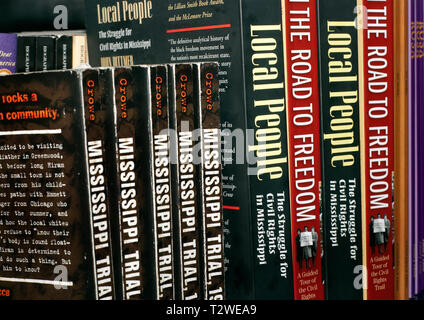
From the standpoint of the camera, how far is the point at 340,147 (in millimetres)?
645

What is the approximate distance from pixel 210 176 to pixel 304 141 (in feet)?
0.44

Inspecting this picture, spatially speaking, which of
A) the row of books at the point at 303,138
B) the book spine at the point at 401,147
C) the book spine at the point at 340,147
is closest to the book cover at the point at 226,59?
the row of books at the point at 303,138

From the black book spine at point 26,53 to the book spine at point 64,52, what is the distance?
1.4 inches

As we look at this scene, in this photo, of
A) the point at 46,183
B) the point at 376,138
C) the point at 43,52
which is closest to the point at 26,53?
the point at 43,52

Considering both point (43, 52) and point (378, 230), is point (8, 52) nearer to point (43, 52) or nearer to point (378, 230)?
point (43, 52)

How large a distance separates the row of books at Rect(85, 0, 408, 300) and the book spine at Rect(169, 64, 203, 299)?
0.21 ft

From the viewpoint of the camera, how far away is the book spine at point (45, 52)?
77 centimetres

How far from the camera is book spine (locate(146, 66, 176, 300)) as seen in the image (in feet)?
1.84

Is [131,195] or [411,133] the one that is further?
[411,133]

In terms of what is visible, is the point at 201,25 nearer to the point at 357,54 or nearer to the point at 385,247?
the point at 357,54

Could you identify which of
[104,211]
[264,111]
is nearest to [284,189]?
[264,111]

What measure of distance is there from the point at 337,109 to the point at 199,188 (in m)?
0.21

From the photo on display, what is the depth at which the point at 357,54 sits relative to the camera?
642 millimetres

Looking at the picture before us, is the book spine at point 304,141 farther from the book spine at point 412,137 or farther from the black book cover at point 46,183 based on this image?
the black book cover at point 46,183
